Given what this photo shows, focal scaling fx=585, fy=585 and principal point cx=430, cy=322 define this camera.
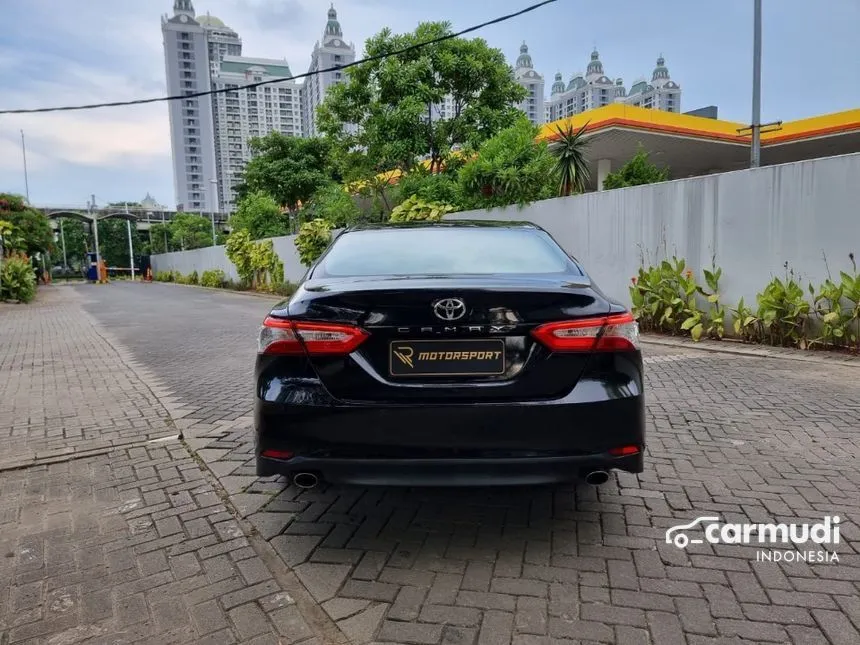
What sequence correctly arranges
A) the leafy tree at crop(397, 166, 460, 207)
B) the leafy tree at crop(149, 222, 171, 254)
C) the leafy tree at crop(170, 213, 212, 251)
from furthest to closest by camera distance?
the leafy tree at crop(149, 222, 171, 254) → the leafy tree at crop(170, 213, 212, 251) → the leafy tree at crop(397, 166, 460, 207)

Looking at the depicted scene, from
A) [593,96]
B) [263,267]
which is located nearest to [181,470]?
[263,267]

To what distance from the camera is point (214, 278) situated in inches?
1304

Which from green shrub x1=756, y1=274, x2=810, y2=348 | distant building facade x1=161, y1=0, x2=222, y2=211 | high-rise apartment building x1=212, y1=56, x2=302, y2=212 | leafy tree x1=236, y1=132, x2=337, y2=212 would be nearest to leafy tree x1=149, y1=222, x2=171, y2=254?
high-rise apartment building x1=212, y1=56, x2=302, y2=212

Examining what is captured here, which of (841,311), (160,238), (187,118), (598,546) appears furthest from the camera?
(187,118)

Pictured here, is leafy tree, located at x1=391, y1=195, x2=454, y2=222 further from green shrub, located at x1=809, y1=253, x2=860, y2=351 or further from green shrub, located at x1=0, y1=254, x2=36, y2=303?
green shrub, located at x1=0, y1=254, x2=36, y2=303

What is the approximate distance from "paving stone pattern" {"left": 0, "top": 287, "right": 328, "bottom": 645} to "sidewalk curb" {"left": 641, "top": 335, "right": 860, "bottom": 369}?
6525mm

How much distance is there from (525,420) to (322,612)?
3.38 feet

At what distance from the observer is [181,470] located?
3615 millimetres

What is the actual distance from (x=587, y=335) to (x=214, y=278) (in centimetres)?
3345

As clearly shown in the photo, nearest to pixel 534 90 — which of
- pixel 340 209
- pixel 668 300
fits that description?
pixel 340 209

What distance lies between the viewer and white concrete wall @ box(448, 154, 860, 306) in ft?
23.2

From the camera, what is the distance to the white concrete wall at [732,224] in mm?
7078

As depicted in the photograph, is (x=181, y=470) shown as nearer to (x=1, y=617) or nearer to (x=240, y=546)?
(x=240, y=546)

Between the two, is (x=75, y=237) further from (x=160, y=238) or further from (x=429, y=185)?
(x=429, y=185)
